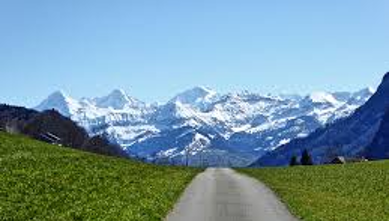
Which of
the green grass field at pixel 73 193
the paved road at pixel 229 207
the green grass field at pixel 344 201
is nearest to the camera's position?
the paved road at pixel 229 207

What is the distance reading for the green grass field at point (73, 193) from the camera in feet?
117

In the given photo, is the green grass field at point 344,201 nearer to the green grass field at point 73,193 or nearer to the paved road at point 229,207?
the paved road at point 229,207

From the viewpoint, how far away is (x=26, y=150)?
9338cm

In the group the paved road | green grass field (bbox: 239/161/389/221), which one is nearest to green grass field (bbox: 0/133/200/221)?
the paved road

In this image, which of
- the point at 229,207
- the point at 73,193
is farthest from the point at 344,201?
the point at 73,193

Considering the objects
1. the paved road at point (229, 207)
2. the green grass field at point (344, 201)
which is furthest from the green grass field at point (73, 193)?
the green grass field at point (344, 201)

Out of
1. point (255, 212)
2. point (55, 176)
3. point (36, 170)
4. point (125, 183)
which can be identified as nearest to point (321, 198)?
point (255, 212)

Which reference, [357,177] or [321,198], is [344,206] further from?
[357,177]

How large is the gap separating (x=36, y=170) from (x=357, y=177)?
3036cm

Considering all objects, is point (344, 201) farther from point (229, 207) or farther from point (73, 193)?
point (73, 193)

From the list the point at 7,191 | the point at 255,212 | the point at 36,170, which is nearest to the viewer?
the point at 255,212

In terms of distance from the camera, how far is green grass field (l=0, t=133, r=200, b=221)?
35.7 m

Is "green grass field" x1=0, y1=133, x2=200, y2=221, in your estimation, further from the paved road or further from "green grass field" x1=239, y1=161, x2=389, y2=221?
"green grass field" x1=239, y1=161, x2=389, y2=221

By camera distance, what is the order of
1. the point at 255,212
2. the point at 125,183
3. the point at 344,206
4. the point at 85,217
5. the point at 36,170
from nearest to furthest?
the point at 85,217, the point at 255,212, the point at 344,206, the point at 125,183, the point at 36,170
